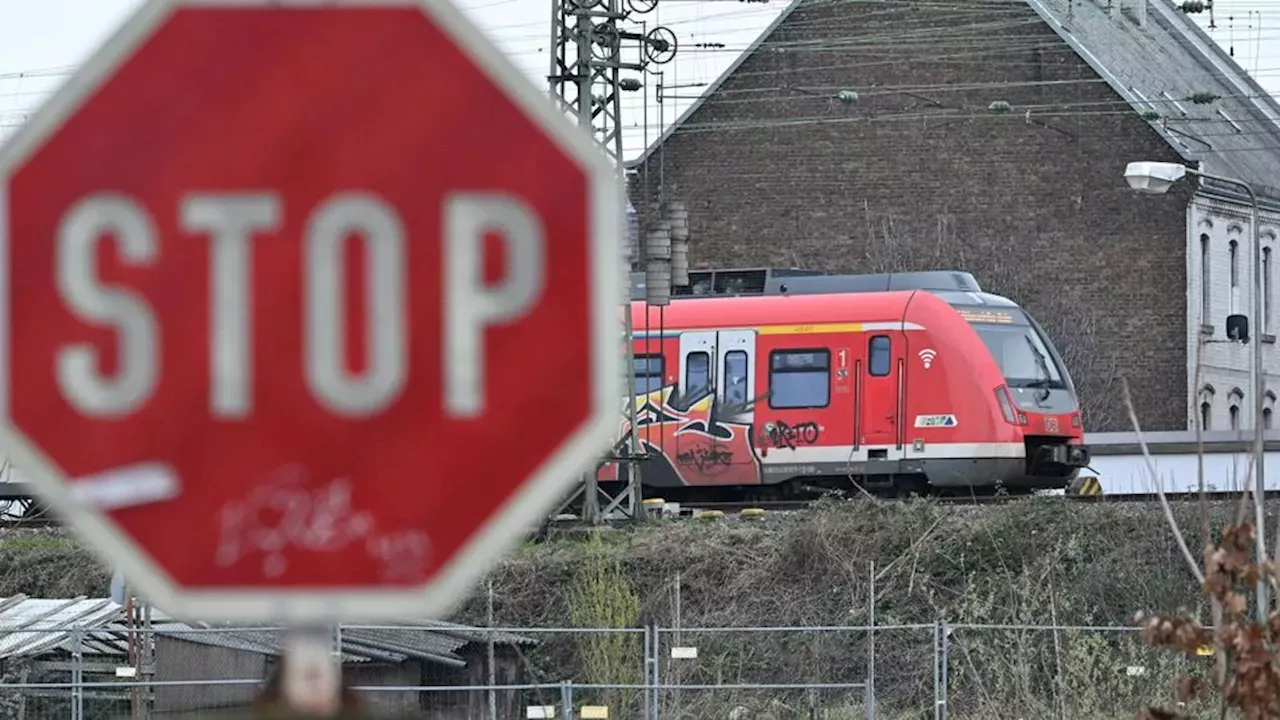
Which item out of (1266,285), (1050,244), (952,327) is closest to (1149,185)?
(952,327)

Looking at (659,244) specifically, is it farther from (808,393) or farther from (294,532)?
(294,532)

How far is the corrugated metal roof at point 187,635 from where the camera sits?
24.0 m

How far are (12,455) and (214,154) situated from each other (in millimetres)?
394

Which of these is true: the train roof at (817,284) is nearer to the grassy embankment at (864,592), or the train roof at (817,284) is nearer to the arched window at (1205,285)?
the grassy embankment at (864,592)

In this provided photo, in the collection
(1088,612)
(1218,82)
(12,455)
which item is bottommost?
(1088,612)

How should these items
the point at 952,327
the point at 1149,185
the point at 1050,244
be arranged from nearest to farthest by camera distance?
the point at 1149,185, the point at 952,327, the point at 1050,244

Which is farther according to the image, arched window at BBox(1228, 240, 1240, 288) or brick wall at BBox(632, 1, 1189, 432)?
arched window at BBox(1228, 240, 1240, 288)

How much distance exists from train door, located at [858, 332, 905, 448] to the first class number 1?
94.1 feet

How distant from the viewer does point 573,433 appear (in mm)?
2674

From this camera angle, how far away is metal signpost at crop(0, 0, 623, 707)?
8.75ft

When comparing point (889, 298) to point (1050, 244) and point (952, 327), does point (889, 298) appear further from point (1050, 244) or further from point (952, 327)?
point (1050, 244)

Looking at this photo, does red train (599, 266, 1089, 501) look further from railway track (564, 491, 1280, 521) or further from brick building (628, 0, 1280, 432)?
brick building (628, 0, 1280, 432)

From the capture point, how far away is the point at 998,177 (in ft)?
173

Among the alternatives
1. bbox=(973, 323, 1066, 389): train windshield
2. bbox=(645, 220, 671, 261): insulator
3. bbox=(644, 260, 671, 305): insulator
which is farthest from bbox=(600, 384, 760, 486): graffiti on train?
bbox=(645, 220, 671, 261): insulator
